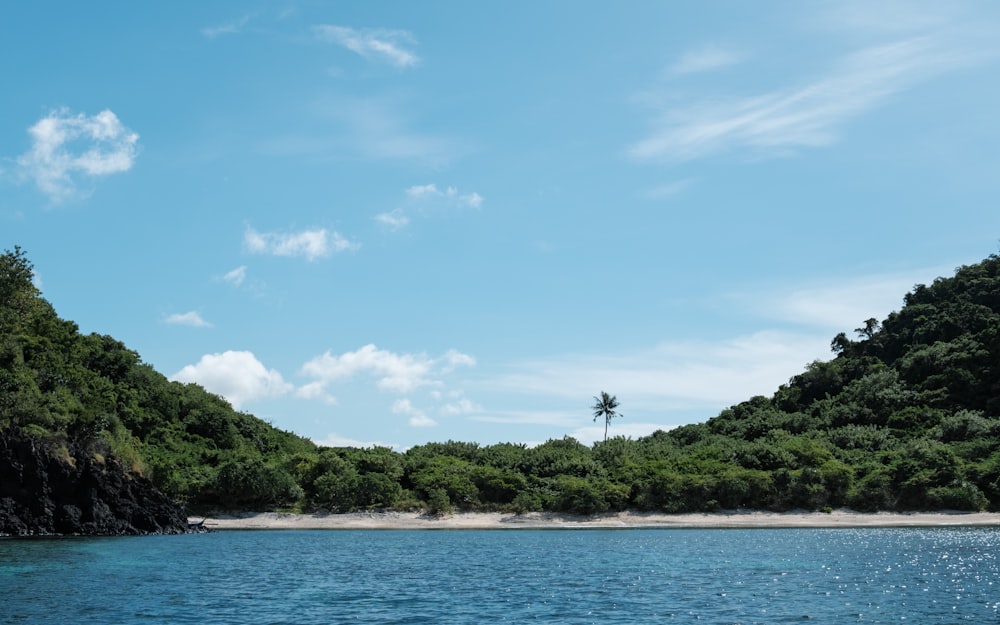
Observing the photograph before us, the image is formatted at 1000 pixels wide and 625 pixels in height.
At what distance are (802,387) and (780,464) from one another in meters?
66.5

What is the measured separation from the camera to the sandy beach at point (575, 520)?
3612 inches

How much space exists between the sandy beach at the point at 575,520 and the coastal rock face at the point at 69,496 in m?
10.9

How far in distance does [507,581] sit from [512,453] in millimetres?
72747

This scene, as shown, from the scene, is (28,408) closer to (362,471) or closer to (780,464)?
(362,471)

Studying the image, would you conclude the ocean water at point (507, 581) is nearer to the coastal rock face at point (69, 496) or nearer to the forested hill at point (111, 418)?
the coastal rock face at point (69, 496)

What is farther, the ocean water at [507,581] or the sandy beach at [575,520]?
the sandy beach at [575,520]

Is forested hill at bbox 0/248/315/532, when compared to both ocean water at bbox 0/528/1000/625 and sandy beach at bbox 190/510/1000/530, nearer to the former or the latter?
sandy beach at bbox 190/510/1000/530

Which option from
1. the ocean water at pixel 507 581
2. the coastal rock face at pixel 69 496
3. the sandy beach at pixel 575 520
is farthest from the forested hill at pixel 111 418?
the ocean water at pixel 507 581

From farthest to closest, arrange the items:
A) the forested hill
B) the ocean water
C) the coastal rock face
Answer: the forested hill
the coastal rock face
the ocean water

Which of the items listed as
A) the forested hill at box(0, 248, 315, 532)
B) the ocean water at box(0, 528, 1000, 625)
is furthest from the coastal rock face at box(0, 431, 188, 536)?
the ocean water at box(0, 528, 1000, 625)

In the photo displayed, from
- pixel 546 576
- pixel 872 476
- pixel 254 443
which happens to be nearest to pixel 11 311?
pixel 254 443

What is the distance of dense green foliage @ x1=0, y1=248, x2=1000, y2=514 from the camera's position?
92750mm

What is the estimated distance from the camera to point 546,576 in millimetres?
46719

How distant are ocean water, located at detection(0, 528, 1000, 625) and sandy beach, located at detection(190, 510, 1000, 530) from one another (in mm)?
18026
